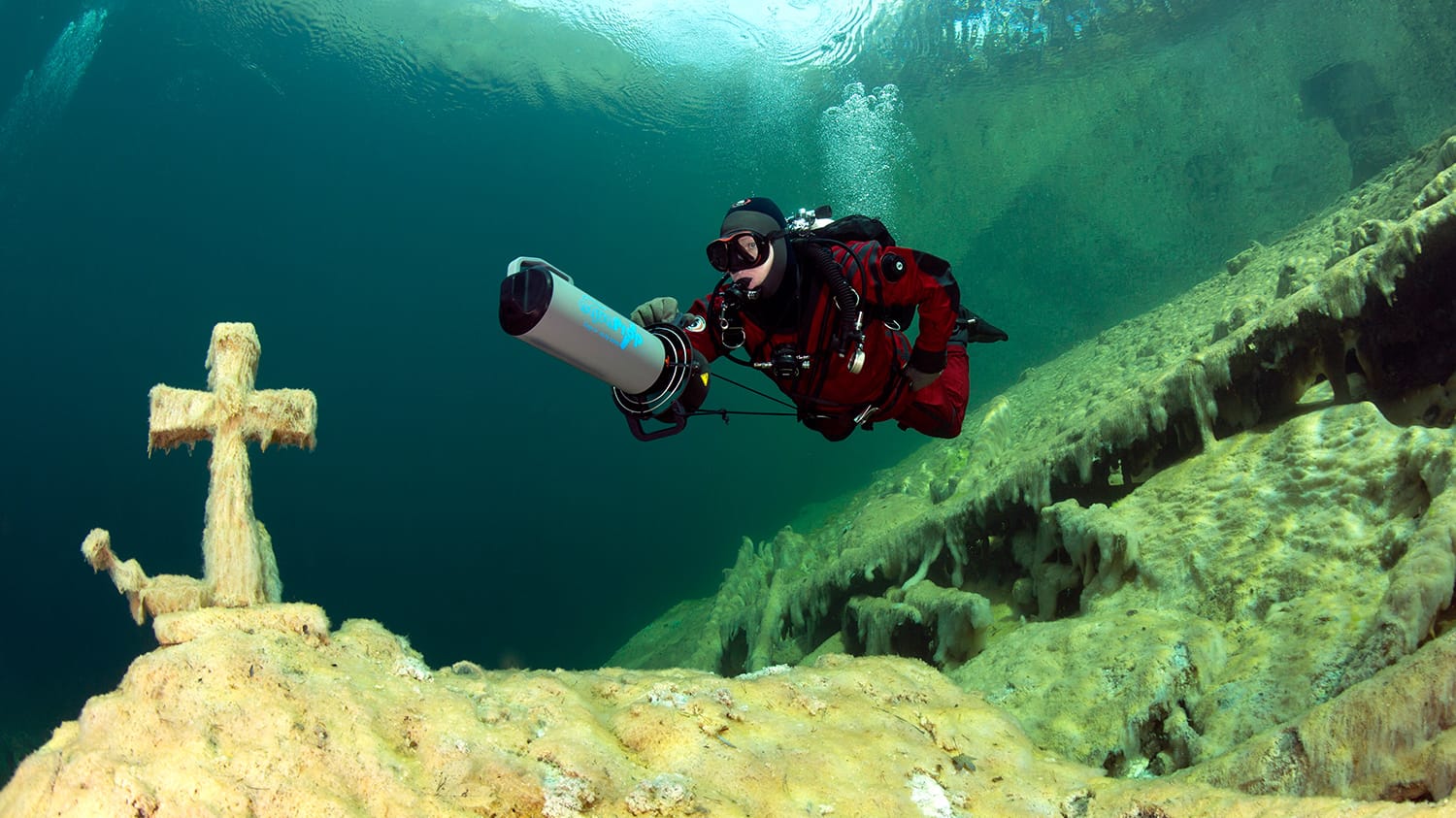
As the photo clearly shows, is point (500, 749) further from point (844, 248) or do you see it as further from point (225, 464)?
point (844, 248)

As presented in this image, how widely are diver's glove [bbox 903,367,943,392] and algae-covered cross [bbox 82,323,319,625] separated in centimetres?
336

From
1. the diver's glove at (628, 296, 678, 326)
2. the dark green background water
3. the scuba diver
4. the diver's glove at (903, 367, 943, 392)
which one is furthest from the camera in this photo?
the dark green background water

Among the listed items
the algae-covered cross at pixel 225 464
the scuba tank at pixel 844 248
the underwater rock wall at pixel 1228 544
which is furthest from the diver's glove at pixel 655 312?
the underwater rock wall at pixel 1228 544

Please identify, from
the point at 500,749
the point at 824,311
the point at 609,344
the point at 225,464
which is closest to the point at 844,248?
the point at 824,311

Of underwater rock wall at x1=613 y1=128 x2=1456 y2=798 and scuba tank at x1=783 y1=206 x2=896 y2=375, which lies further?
scuba tank at x1=783 y1=206 x2=896 y2=375

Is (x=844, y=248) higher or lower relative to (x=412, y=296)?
lower

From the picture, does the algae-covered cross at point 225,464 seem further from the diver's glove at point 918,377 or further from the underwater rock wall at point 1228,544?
the underwater rock wall at point 1228,544

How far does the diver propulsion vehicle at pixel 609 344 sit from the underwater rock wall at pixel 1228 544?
249cm

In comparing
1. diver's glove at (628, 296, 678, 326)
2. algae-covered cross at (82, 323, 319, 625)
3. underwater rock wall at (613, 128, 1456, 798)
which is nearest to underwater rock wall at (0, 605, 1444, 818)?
algae-covered cross at (82, 323, 319, 625)

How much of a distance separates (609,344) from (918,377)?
2364mm

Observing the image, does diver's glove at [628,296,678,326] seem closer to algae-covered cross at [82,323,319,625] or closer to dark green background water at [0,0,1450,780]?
algae-covered cross at [82,323,319,625]

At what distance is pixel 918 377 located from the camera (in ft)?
14.1

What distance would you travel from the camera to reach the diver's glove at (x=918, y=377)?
4262 mm

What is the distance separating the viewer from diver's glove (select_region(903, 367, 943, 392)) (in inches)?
168
